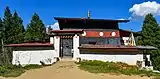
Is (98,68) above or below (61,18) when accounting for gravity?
below

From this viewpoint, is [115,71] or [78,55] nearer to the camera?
[115,71]

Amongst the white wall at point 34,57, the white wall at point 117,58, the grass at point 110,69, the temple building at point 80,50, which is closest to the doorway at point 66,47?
the temple building at point 80,50

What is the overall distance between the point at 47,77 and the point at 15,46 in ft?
37.9

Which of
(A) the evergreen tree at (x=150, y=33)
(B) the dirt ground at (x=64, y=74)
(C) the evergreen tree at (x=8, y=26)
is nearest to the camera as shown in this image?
(B) the dirt ground at (x=64, y=74)

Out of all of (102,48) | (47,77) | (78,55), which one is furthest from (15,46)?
(47,77)

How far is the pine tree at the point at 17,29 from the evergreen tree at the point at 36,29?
128cm

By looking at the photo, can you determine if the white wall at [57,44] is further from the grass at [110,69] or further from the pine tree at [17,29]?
the pine tree at [17,29]

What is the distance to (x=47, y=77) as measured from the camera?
23266 millimetres

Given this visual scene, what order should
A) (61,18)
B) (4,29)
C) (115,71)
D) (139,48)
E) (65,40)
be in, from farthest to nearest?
(4,29) < (61,18) < (65,40) < (139,48) < (115,71)

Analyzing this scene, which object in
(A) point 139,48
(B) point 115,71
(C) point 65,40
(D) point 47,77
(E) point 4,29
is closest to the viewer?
(D) point 47,77

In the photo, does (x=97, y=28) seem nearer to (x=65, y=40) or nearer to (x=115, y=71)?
(x=65, y=40)

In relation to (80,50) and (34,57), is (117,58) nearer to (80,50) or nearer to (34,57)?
(80,50)

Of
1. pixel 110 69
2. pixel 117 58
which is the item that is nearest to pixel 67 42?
→ pixel 117 58

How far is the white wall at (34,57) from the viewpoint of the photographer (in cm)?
3325
